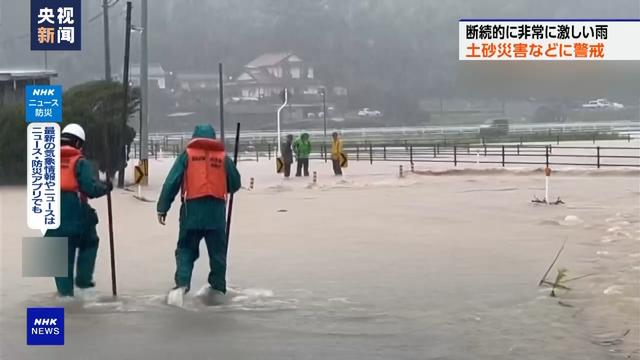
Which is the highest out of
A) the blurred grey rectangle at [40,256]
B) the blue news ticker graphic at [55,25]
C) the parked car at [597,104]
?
the blue news ticker graphic at [55,25]

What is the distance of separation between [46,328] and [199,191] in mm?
1817

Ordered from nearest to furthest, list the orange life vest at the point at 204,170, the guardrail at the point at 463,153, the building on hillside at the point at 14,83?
the orange life vest at the point at 204,170, the building on hillside at the point at 14,83, the guardrail at the point at 463,153

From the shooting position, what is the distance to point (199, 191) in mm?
7707

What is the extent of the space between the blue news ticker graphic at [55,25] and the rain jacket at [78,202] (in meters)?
1.58

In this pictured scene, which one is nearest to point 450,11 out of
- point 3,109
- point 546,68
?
point 546,68

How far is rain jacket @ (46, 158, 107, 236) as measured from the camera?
7508mm

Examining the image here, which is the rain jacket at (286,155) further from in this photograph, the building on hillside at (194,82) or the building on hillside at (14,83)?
the building on hillside at (194,82)

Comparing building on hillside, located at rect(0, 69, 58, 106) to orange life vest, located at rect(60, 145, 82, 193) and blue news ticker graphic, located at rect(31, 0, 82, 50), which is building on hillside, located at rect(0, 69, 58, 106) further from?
blue news ticker graphic, located at rect(31, 0, 82, 50)

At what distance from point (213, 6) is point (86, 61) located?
533 centimetres

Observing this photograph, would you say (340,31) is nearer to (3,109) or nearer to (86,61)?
(3,109)

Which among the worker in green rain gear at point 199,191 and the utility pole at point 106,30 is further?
the utility pole at point 106,30

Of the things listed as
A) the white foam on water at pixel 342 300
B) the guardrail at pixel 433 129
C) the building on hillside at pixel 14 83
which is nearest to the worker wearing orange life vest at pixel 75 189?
the building on hillside at pixel 14 83

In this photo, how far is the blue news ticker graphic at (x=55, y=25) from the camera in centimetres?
596

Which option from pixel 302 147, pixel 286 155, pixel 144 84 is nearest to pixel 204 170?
pixel 144 84
